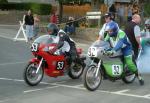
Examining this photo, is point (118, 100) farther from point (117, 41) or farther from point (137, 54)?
point (137, 54)

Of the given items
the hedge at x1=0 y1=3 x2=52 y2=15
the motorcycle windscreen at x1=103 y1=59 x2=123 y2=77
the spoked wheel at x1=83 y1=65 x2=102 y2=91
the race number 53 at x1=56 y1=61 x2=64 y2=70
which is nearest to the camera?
the spoked wheel at x1=83 y1=65 x2=102 y2=91

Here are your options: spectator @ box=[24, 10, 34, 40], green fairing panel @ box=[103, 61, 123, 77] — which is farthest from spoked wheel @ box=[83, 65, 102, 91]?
spectator @ box=[24, 10, 34, 40]

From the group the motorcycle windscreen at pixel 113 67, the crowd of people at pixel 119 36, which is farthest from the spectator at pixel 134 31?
the motorcycle windscreen at pixel 113 67

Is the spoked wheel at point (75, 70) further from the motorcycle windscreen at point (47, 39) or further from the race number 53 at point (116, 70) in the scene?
the race number 53 at point (116, 70)

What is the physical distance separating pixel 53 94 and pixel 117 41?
212 cm

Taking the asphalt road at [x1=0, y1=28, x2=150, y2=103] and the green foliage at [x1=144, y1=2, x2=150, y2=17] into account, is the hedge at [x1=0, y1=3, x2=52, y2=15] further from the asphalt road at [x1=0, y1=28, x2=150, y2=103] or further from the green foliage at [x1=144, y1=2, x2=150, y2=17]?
the asphalt road at [x1=0, y1=28, x2=150, y2=103]

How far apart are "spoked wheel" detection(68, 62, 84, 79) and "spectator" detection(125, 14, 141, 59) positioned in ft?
5.23

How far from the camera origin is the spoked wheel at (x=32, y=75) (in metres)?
11.9

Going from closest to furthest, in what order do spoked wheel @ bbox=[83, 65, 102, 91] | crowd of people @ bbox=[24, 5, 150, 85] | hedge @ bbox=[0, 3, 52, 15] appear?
spoked wheel @ bbox=[83, 65, 102, 91]
crowd of people @ bbox=[24, 5, 150, 85]
hedge @ bbox=[0, 3, 52, 15]

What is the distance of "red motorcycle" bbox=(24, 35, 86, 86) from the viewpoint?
473 inches

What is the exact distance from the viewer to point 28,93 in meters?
11.1

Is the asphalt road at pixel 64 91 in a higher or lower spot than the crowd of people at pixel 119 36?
lower

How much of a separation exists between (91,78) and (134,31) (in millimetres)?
2411

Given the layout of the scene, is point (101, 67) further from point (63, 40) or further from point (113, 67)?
point (63, 40)
